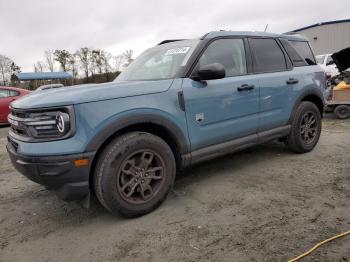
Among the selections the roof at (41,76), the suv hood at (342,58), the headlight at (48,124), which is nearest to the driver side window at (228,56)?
the suv hood at (342,58)

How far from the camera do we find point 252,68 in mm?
4230

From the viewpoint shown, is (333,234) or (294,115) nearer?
(333,234)

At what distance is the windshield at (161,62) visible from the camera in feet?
12.3

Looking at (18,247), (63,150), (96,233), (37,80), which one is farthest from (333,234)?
(37,80)

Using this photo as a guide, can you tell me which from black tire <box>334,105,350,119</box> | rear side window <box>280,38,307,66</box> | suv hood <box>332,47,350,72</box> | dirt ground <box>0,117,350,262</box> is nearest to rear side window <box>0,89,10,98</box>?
dirt ground <box>0,117,350,262</box>

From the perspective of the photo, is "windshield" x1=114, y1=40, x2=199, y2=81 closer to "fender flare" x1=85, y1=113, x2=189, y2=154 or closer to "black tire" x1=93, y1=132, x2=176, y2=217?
"fender flare" x1=85, y1=113, x2=189, y2=154

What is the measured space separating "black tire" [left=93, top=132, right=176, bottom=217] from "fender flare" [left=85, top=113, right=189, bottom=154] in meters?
0.12

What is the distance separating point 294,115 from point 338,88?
4617 millimetres

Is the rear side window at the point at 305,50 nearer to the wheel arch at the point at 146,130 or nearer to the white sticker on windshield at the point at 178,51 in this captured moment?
the white sticker on windshield at the point at 178,51

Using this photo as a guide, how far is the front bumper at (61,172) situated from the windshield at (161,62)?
1.41 m

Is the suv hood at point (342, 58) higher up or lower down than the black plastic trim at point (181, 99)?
higher up

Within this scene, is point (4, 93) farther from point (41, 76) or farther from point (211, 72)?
point (41, 76)

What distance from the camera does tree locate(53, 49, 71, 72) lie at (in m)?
44.8

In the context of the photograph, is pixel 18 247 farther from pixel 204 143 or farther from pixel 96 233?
pixel 204 143
